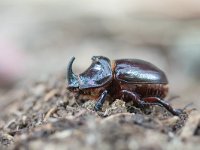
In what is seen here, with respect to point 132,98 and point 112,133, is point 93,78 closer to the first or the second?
point 132,98

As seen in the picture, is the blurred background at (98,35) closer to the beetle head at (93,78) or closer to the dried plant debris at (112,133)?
the beetle head at (93,78)

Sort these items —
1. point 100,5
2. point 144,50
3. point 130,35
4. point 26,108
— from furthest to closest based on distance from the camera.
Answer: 1. point 100,5
2. point 130,35
3. point 144,50
4. point 26,108

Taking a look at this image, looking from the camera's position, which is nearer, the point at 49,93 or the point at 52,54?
the point at 49,93

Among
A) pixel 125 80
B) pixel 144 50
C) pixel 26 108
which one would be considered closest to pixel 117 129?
pixel 125 80

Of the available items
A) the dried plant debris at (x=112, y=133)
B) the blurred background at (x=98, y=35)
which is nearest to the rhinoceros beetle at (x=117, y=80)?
the dried plant debris at (x=112, y=133)

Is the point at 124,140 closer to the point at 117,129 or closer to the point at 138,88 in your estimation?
the point at 117,129

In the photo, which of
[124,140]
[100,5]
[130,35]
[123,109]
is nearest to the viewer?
[124,140]
